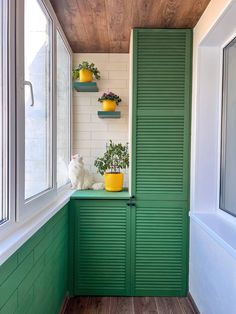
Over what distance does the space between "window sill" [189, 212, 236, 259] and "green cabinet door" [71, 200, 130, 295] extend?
0.63 m

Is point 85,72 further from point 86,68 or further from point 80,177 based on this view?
point 80,177

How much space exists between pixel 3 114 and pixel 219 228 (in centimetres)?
143

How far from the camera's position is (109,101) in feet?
8.55

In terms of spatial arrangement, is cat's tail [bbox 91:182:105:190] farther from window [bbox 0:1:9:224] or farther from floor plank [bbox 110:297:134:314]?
window [bbox 0:1:9:224]

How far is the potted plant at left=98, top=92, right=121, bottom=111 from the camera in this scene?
260 cm

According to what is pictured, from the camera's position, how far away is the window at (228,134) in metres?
1.79

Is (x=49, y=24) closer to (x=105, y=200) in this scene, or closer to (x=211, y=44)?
(x=211, y=44)

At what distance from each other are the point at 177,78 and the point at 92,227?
1486 mm

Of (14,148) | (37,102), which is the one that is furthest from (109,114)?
(14,148)

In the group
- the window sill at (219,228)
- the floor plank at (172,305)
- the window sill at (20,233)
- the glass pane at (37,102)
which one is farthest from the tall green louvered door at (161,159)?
the window sill at (20,233)

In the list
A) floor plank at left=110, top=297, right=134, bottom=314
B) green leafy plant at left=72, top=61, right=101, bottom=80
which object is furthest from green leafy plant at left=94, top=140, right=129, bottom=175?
floor plank at left=110, top=297, right=134, bottom=314

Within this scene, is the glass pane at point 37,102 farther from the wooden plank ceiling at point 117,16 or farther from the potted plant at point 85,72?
the potted plant at point 85,72

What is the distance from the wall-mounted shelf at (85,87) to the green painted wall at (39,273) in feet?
3.87

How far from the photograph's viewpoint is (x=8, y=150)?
1210mm
